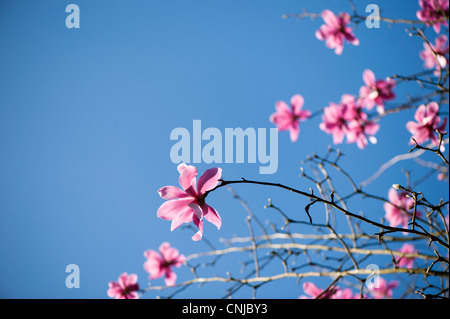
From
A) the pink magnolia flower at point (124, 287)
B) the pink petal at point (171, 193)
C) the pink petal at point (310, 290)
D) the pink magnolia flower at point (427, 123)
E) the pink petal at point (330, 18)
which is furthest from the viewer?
the pink petal at point (330, 18)

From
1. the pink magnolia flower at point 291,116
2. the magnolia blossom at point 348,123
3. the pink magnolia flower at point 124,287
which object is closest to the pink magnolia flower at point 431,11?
the magnolia blossom at point 348,123

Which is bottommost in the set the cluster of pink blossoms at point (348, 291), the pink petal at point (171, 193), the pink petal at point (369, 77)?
the cluster of pink blossoms at point (348, 291)

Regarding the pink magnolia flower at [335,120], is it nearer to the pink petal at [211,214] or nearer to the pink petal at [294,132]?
the pink petal at [294,132]

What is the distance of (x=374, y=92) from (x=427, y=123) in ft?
1.27

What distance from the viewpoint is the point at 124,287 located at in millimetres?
1278

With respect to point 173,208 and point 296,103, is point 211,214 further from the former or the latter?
point 296,103

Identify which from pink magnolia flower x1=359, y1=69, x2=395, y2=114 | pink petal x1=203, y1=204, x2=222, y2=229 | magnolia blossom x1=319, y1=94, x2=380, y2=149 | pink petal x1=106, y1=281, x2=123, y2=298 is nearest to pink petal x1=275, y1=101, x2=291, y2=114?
magnolia blossom x1=319, y1=94, x2=380, y2=149

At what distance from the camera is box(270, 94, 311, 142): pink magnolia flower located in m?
1.46

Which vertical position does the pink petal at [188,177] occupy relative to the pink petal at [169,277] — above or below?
above

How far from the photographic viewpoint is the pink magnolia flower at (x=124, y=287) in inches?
49.8

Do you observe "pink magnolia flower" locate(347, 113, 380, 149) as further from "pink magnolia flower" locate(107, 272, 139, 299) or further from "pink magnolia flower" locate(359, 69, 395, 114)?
"pink magnolia flower" locate(107, 272, 139, 299)

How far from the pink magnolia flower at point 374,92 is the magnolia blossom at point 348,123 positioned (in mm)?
58
